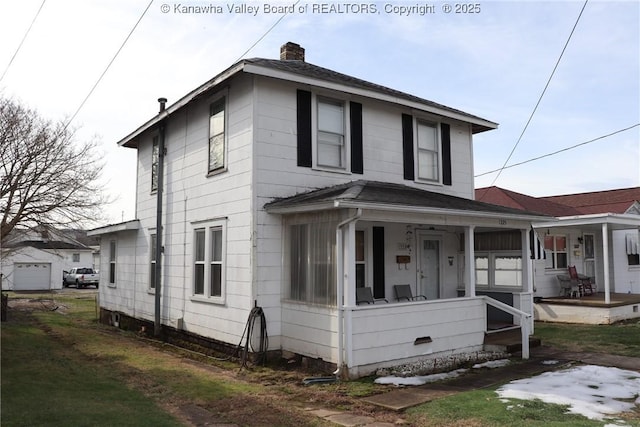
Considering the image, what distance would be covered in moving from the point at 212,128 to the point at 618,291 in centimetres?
1783

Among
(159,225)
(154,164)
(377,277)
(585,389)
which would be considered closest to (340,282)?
(377,277)

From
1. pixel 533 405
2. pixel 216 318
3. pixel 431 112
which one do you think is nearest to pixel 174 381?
pixel 216 318

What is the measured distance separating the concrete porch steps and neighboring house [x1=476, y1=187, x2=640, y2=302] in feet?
18.8

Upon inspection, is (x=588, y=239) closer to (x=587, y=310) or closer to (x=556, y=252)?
(x=556, y=252)

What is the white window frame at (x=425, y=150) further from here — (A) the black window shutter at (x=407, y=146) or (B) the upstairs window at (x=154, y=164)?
(B) the upstairs window at (x=154, y=164)

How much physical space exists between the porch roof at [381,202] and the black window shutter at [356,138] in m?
0.41

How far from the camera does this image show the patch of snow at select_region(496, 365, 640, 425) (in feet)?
22.0

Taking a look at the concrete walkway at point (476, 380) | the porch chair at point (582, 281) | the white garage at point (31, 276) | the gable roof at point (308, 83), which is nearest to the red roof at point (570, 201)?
the porch chair at point (582, 281)

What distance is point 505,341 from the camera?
35.8 feet

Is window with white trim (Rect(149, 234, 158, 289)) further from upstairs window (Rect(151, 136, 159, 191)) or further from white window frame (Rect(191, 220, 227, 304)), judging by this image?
white window frame (Rect(191, 220, 227, 304))

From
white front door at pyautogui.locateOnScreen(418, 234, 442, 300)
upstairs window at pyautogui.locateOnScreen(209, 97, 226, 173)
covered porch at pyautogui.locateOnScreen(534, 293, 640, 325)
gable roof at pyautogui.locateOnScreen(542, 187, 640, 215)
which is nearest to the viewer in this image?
upstairs window at pyautogui.locateOnScreen(209, 97, 226, 173)

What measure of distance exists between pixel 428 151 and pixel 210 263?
6.16m

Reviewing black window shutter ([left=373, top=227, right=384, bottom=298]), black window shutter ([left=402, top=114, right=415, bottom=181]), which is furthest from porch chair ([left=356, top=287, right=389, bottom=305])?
black window shutter ([left=402, top=114, right=415, bottom=181])

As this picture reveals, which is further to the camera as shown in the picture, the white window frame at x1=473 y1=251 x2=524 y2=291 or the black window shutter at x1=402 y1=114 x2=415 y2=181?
the white window frame at x1=473 y1=251 x2=524 y2=291
